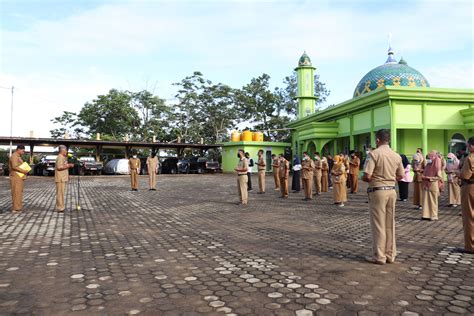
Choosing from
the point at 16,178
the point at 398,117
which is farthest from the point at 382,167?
the point at 398,117

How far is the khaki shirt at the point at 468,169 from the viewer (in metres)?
5.56

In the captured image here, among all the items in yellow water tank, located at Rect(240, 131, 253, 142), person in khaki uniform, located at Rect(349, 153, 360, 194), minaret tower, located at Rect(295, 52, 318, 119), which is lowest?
person in khaki uniform, located at Rect(349, 153, 360, 194)

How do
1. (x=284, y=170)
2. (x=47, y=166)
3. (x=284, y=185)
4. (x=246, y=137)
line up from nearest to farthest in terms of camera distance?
(x=284, y=185) < (x=284, y=170) < (x=47, y=166) < (x=246, y=137)

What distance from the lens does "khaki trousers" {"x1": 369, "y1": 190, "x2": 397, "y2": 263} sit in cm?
486

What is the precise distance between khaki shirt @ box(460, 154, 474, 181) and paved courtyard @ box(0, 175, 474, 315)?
1.08 m

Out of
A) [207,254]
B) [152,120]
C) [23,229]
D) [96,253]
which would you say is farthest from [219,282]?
[152,120]

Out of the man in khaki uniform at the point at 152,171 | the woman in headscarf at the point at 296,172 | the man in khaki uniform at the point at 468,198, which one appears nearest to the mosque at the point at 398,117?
the woman in headscarf at the point at 296,172

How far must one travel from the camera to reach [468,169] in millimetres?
5602

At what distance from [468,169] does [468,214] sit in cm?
64

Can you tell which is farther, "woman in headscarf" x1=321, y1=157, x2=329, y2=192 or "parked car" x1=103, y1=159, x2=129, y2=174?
"parked car" x1=103, y1=159, x2=129, y2=174

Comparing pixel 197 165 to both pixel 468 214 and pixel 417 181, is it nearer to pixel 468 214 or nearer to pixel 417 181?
pixel 417 181

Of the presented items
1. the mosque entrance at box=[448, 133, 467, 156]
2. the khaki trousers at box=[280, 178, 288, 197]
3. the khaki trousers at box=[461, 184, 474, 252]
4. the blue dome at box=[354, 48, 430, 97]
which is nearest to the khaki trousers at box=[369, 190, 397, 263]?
the khaki trousers at box=[461, 184, 474, 252]

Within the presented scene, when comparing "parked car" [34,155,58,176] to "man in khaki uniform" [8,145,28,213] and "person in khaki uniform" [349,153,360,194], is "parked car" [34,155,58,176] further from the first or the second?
"person in khaki uniform" [349,153,360,194]

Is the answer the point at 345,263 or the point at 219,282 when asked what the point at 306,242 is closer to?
the point at 345,263
